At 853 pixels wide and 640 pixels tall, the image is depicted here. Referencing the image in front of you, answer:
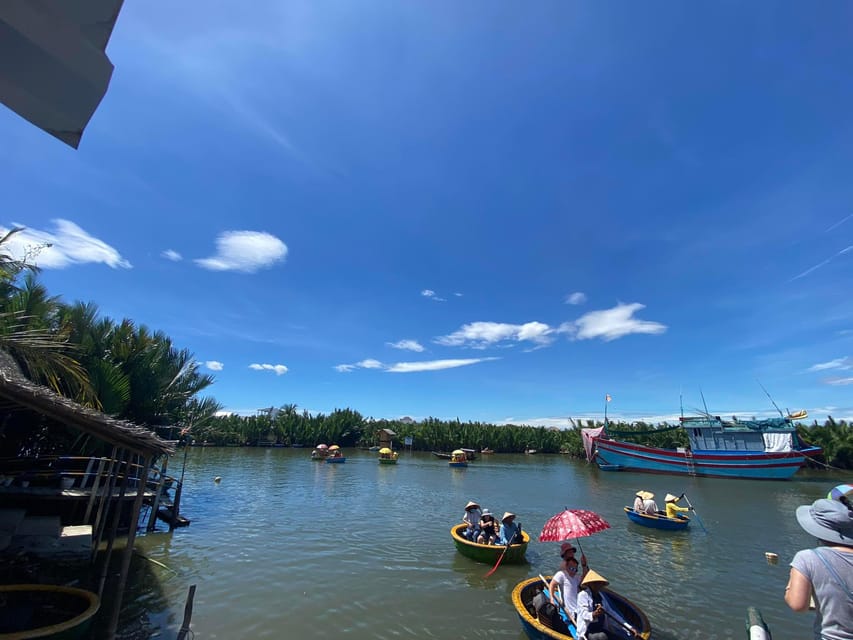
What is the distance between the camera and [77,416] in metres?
7.19

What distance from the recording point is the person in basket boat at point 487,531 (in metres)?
14.7

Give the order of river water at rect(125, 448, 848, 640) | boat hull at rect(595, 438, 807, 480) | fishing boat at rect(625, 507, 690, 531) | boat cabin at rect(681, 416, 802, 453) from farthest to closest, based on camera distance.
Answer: boat cabin at rect(681, 416, 802, 453) < boat hull at rect(595, 438, 807, 480) < fishing boat at rect(625, 507, 690, 531) < river water at rect(125, 448, 848, 640)

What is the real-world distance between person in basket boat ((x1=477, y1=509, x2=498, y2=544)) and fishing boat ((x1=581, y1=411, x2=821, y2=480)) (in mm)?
41672

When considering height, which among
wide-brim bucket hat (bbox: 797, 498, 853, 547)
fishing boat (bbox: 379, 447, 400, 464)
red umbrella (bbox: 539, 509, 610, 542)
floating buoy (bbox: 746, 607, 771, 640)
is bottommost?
floating buoy (bbox: 746, 607, 771, 640)

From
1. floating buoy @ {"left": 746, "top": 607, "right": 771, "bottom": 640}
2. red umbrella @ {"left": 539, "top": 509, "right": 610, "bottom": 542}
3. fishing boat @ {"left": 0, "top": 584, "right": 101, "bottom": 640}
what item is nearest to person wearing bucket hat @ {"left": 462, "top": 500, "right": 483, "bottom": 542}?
red umbrella @ {"left": 539, "top": 509, "right": 610, "bottom": 542}

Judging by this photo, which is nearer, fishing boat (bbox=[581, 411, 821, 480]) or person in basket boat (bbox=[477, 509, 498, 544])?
person in basket boat (bbox=[477, 509, 498, 544])

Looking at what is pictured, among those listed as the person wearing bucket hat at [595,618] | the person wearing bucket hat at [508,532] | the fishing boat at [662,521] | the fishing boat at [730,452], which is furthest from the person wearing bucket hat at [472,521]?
the fishing boat at [730,452]

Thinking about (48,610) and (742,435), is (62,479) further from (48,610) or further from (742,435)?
(742,435)

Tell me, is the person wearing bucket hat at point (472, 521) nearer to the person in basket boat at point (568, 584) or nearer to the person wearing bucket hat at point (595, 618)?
the person in basket boat at point (568, 584)

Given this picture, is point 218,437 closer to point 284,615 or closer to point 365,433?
point 365,433

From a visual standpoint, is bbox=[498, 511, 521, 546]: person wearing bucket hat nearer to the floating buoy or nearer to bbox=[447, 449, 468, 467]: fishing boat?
the floating buoy

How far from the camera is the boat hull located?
143 feet

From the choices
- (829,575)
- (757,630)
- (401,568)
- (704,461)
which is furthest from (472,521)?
(704,461)

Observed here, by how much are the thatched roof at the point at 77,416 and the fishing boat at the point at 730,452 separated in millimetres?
52896
